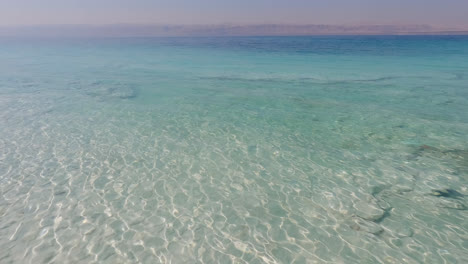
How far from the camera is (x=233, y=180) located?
7883 millimetres

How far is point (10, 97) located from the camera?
1630 cm

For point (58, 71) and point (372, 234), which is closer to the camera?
point (372, 234)

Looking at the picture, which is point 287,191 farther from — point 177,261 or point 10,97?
point 10,97

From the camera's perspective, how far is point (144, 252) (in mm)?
5395

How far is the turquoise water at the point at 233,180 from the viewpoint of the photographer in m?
5.55

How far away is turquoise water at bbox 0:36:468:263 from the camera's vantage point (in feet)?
18.2

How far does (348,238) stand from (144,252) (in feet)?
12.3

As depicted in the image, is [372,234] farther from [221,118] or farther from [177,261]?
[221,118]

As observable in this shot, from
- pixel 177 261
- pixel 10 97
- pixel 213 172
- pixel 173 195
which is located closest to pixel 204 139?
pixel 213 172

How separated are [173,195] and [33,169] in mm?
4227

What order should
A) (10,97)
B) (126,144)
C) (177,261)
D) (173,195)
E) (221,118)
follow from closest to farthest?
(177,261) < (173,195) < (126,144) < (221,118) < (10,97)

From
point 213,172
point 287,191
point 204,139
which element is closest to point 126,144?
point 204,139

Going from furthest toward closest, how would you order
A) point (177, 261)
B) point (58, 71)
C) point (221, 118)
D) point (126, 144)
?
point (58, 71) < point (221, 118) < point (126, 144) < point (177, 261)

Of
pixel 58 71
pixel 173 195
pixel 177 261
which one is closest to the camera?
pixel 177 261
